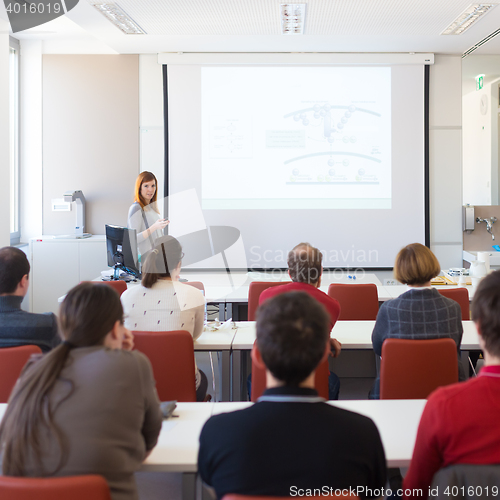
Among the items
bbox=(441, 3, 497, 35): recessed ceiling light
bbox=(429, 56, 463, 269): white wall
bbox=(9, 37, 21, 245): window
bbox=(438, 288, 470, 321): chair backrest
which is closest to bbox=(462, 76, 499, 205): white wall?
bbox=(429, 56, 463, 269): white wall

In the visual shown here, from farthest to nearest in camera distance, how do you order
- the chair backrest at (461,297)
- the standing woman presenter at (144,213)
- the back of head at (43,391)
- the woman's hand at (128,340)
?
the standing woman presenter at (144,213), the chair backrest at (461,297), the woman's hand at (128,340), the back of head at (43,391)

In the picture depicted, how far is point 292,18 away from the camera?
182 inches

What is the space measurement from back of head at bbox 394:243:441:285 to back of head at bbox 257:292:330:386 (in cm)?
145

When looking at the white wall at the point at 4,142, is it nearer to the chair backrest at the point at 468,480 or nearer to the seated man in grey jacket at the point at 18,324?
the seated man in grey jacket at the point at 18,324

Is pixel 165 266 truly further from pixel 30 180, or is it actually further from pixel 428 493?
pixel 30 180

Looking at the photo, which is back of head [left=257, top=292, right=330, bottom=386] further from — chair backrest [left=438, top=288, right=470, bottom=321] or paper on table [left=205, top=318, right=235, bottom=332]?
chair backrest [left=438, top=288, right=470, bottom=321]

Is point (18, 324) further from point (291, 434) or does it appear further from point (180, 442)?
point (291, 434)

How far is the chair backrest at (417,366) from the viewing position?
85.5 inches

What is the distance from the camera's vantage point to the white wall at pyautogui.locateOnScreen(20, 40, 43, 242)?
5914 millimetres

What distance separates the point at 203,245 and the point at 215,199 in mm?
568

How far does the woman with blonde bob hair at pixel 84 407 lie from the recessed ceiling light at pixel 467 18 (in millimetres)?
4398

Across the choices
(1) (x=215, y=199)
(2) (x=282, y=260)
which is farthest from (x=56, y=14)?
(2) (x=282, y=260)

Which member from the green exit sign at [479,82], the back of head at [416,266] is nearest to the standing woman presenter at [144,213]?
the back of head at [416,266]

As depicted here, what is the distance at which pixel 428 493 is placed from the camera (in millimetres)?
1362
